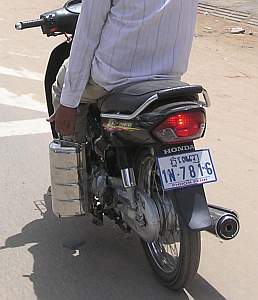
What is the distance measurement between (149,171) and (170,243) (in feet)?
1.40

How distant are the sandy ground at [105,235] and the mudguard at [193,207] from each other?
0.56 meters

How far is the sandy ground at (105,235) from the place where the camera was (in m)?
3.67

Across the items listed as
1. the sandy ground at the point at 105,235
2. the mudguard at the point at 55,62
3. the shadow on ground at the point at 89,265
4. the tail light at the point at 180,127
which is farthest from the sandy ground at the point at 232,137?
the mudguard at the point at 55,62

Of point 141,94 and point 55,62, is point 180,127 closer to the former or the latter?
point 141,94

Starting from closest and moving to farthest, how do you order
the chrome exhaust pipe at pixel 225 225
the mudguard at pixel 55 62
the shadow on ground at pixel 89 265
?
the chrome exhaust pipe at pixel 225 225 < the shadow on ground at pixel 89 265 < the mudguard at pixel 55 62

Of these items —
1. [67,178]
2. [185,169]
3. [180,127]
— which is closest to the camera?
[180,127]

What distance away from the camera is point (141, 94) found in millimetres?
3270

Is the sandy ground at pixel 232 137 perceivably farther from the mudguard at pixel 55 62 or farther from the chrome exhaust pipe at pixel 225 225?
the mudguard at pixel 55 62

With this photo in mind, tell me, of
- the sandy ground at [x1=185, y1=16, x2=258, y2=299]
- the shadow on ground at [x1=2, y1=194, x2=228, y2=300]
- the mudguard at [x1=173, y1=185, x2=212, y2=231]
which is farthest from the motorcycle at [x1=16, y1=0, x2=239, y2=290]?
the sandy ground at [x1=185, y1=16, x2=258, y2=299]

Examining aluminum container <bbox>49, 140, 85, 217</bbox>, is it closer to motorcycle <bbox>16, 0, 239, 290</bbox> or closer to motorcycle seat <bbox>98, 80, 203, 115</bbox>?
motorcycle <bbox>16, 0, 239, 290</bbox>

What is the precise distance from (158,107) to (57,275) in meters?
1.22

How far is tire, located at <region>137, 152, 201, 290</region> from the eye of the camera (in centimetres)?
339

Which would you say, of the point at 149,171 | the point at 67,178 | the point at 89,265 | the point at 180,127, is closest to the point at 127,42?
the point at 180,127

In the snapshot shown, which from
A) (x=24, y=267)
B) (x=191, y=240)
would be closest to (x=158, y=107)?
(x=191, y=240)
